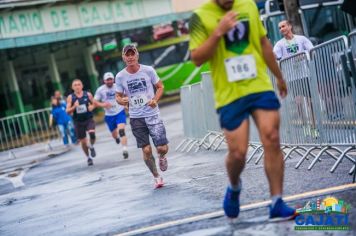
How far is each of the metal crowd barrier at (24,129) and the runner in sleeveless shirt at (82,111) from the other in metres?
10.1

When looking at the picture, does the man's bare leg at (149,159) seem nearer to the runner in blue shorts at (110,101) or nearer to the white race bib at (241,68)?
the white race bib at (241,68)

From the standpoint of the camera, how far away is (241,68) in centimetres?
541

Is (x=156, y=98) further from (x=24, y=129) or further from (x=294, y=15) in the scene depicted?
(x=24, y=129)

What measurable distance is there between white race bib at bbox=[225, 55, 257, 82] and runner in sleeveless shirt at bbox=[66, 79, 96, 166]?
10829 millimetres

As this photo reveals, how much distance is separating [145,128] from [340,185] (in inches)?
140

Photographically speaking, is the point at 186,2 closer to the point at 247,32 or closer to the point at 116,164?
the point at 116,164

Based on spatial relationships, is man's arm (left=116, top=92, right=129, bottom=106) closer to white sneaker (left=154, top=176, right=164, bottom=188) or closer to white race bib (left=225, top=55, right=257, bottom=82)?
white sneaker (left=154, top=176, right=164, bottom=188)

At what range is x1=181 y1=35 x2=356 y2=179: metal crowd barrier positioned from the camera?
7.63 m

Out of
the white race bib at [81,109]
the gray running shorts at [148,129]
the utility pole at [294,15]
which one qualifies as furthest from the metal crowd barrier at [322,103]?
the white race bib at [81,109]

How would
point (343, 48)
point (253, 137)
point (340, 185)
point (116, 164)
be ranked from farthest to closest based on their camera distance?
A: 1. point (116, 164)
2. point (253, 137)
3. point (343, 48)
4. point (340, 185)

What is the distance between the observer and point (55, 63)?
125 feet

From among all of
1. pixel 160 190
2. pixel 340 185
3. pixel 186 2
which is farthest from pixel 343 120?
pixel 186 2

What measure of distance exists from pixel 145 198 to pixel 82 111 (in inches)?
317

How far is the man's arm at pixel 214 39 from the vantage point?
5215 millimetres
